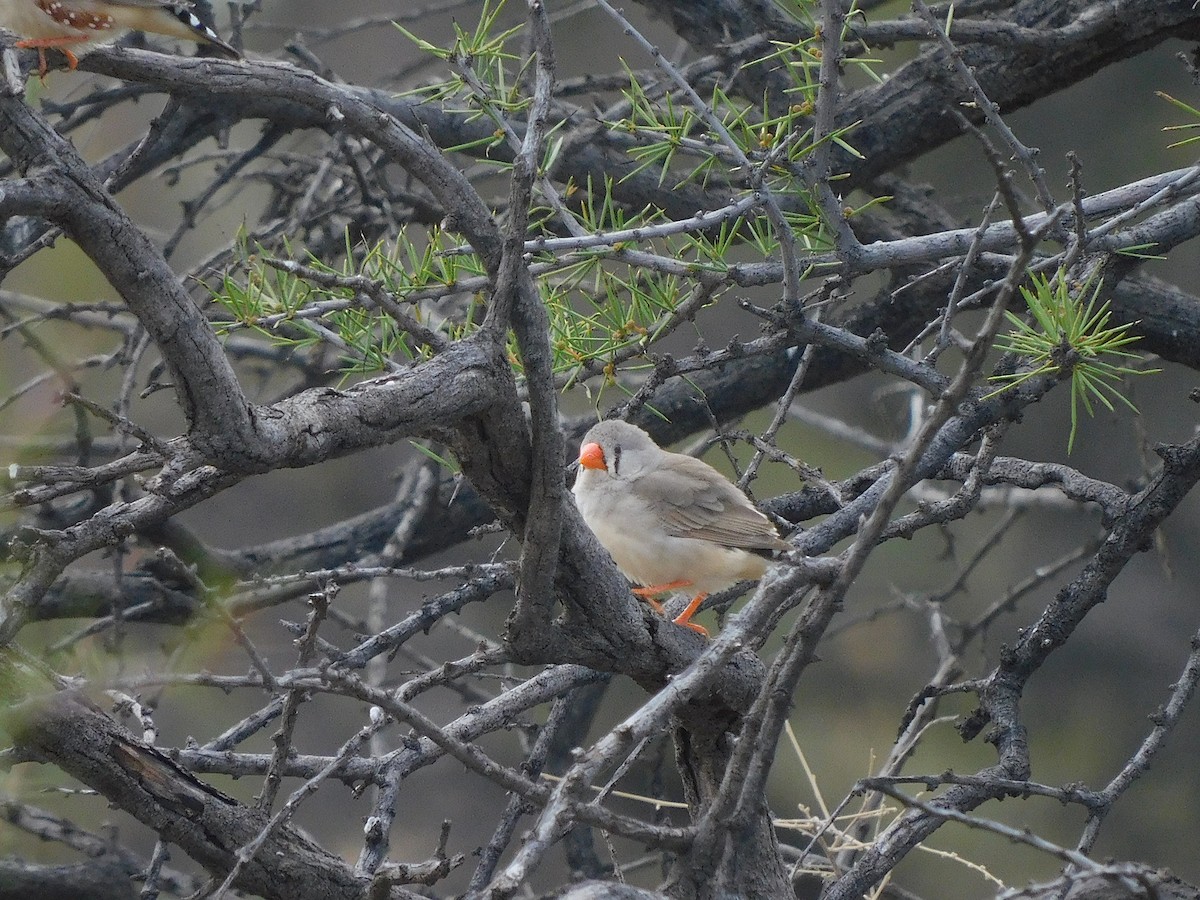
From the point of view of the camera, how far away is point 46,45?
2.29m

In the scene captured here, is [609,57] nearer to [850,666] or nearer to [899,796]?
[850,666]

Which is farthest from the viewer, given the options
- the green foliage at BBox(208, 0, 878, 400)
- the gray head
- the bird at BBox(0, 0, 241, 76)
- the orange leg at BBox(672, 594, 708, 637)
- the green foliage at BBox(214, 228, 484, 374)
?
the gray head

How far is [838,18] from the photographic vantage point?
252 centimetres

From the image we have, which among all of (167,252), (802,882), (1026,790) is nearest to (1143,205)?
(1026,790)

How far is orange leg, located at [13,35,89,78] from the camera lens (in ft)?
7.32

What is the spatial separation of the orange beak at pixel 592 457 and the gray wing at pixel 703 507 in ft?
0.47

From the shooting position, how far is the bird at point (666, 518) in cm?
357

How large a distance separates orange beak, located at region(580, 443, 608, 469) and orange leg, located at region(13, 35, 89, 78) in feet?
6.07

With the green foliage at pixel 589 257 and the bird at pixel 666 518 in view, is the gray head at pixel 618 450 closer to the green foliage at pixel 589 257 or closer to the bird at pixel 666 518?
the bird at pixel 666 518

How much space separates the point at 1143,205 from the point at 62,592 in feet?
10.9

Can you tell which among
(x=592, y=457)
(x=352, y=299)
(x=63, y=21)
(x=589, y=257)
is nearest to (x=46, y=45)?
(x=63, y=21)

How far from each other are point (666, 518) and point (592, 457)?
301mm

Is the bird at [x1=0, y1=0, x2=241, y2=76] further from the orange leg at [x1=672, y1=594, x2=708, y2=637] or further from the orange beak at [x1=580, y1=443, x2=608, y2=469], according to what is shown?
the orange leg at [x1=672, y1=594, x2=708, y2=637]

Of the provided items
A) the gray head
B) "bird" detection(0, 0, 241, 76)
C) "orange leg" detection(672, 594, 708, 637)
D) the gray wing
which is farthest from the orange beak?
"bird" detection(0, 0, 241, 76)
